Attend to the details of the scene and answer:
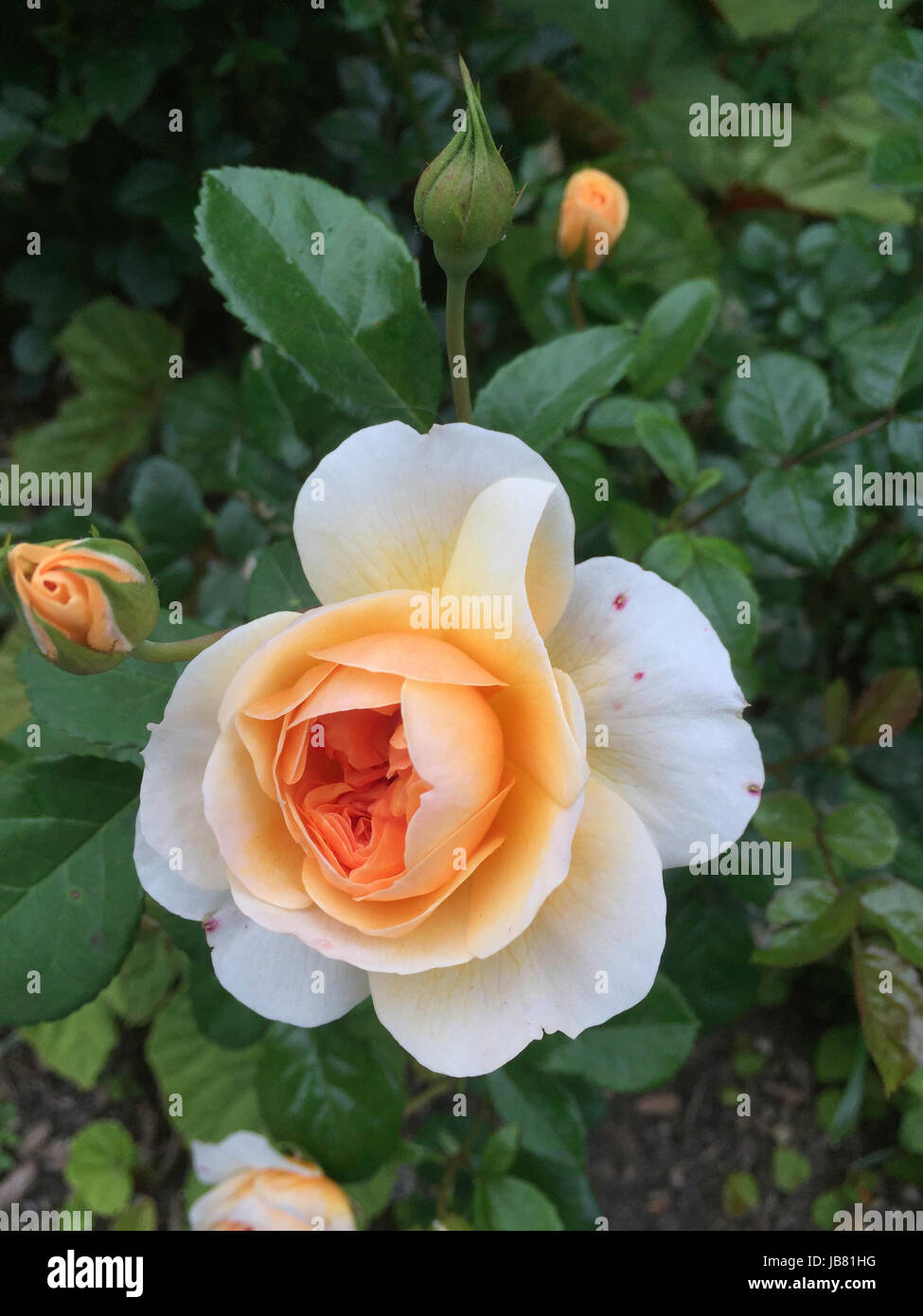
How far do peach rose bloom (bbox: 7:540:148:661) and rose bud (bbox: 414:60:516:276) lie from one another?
367mm

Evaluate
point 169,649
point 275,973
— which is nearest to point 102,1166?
point 275,973

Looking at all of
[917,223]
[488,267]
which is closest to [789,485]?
[917,223]

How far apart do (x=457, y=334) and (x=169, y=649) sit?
376mm

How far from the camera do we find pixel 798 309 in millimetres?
1577

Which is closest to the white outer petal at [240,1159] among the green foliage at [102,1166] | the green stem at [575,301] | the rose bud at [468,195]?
the green foliage at [102,1166]

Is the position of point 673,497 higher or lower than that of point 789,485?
higher

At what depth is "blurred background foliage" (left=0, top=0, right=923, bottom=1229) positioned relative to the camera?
42.7 inches

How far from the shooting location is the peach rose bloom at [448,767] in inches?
26.4

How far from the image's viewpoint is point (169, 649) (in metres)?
0.78

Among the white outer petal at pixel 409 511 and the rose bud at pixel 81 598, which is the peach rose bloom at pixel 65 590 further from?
the white outer petal at pixel 409 511

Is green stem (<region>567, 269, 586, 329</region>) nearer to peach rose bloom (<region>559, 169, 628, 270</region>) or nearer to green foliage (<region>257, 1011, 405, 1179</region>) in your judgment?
peach rose bloom (<region>559, 169, 628, 270</region>)
